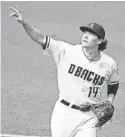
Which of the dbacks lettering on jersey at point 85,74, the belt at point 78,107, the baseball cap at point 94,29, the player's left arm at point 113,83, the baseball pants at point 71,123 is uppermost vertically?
the baseball cap at point 94,29

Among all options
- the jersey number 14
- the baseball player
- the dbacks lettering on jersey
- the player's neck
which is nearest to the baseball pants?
the baseball player

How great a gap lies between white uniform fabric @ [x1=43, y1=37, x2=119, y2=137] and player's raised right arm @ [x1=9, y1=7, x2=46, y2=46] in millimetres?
89

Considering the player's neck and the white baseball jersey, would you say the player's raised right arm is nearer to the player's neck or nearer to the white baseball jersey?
the white baseball jersey

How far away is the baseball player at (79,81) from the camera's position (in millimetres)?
6211

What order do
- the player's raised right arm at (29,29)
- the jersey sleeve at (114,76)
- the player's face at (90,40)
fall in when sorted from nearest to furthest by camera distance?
the player's raised right arm at (29,29)
the player's face at (90,40)
the jersey sleeve at (114,76)

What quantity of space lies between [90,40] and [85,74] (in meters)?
0.42

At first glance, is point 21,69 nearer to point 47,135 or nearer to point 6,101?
point 6,101

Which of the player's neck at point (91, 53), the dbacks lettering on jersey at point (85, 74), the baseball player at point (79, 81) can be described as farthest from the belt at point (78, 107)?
the player's neck at point (91, 53)

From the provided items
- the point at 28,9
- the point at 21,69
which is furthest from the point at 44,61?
the point at 28,9

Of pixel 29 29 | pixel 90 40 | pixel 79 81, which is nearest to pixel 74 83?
pixel 79 81

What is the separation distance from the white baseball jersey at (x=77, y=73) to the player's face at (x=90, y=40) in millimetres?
170

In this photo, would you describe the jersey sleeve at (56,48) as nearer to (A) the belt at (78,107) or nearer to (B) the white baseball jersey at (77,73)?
(B) the white baseball jersey at (77,73)

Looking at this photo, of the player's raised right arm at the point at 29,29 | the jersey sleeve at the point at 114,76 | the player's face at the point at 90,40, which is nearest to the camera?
the player's raised right arm at the point at 29,29

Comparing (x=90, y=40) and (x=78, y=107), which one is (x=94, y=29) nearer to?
(x=90, y=40)
